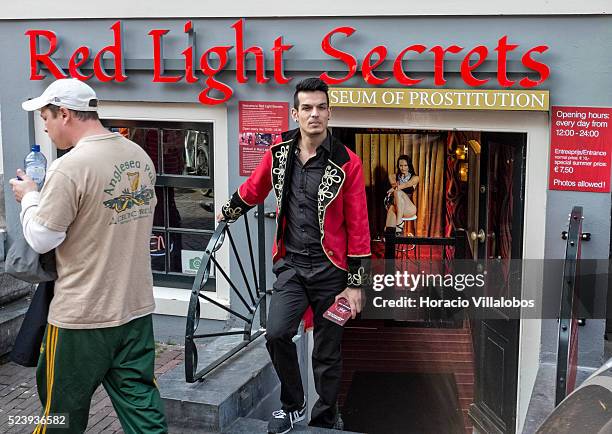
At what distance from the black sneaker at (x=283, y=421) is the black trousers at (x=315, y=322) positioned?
0.04 metres

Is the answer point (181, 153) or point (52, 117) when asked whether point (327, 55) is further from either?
point (52, 117)

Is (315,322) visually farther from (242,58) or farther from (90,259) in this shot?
(242,58)

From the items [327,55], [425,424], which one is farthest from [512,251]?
[327,55]

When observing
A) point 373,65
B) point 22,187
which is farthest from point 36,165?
point 22,187

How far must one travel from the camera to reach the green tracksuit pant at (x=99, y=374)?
3840 millimetres

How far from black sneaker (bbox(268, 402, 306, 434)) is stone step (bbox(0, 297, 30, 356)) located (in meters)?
2.84

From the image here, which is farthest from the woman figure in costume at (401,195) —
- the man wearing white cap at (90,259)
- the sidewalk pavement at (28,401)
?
the man wearing white cap at (90,259)

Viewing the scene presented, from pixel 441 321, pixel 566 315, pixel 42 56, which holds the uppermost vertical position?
pixel 42 56

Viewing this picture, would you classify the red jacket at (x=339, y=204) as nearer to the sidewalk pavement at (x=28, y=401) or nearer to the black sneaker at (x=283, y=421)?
the black sneaker at (x=283, y=421)

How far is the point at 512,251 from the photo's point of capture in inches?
245

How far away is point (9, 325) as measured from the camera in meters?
6.52

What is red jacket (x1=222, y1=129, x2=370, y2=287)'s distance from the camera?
4.46 metres

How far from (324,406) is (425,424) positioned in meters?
2.32

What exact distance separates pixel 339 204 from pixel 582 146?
7.38 feet
